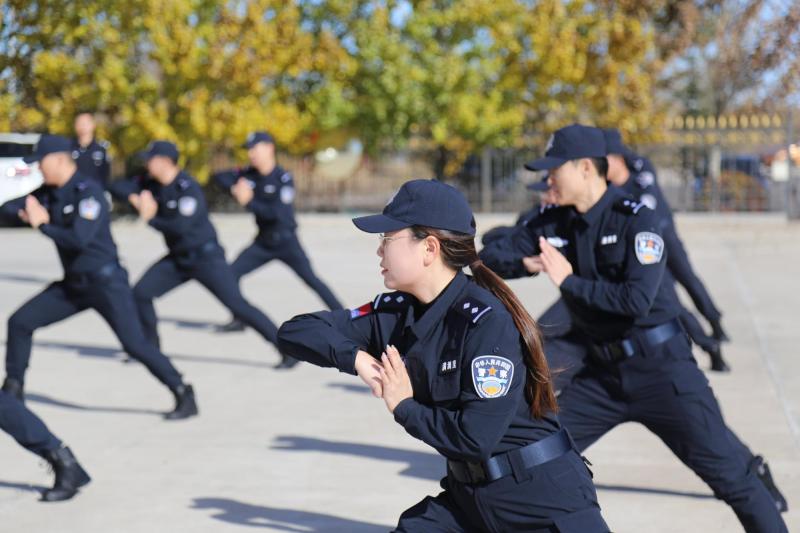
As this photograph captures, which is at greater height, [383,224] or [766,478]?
[383,224]

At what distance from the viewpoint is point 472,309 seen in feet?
11.4

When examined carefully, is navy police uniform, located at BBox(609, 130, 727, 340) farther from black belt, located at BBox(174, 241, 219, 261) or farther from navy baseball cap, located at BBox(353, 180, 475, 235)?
navy baseball cap, located at BBox(353, 180, 475, 235)

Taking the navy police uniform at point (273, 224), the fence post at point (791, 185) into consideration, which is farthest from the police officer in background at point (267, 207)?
the fence post at point (791, 185)

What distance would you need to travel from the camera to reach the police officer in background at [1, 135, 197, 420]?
776cm

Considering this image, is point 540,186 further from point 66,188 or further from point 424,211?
point 424,211

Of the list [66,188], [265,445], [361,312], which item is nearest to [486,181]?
[66,188]

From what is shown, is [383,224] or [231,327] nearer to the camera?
[383,224]

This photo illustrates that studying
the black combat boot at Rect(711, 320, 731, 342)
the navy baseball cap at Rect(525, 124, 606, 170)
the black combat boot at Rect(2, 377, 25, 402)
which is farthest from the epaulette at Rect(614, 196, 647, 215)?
the black combat boot at Rect(711, 320, 731, 342)

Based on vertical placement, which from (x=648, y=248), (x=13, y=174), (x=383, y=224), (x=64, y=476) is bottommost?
(x=64, y=476)

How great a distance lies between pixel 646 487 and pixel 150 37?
20.0 meters

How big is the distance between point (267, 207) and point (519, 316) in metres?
7.59

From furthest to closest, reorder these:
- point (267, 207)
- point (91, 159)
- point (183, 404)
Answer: point (91, 159)
point (267, 207)
point (183, 404)

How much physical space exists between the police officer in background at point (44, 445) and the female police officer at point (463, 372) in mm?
2565

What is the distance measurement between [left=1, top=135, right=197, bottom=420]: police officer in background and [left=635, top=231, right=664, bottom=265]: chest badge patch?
3705mm
